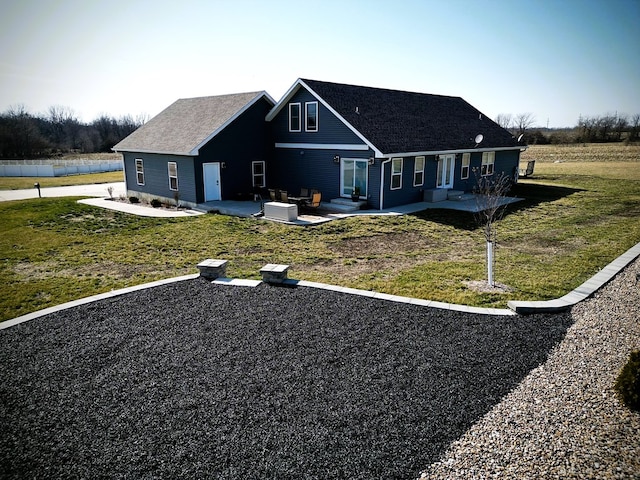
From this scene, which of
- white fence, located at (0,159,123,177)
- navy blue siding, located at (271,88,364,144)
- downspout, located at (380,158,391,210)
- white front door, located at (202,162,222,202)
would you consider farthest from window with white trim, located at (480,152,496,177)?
white fence, located at (0,159,123,177)

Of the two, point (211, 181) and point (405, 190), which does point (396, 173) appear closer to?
point (405, 190)

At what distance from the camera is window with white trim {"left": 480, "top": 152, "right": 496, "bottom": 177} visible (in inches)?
1071

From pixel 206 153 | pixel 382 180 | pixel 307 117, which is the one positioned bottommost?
pixel 382 180

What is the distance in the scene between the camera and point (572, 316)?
7820 mm

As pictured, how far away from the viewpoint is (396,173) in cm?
2058

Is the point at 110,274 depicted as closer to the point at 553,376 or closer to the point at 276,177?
the point at 553,376

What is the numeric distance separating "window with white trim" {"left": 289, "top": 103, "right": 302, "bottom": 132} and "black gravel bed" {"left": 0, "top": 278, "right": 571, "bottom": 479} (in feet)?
51.7

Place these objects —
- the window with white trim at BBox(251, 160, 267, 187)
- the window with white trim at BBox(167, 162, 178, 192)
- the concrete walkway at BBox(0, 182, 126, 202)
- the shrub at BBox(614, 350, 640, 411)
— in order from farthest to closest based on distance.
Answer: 1. the concrete walkway at BBox(0, 182, 126, 202)
2. the window with white trim at BBox(251, 160, 267, 187)
3. the window with white trim at BBox(167, 162, 178, 192)
4. the shrub at BBox(614, 350, 640, 411)

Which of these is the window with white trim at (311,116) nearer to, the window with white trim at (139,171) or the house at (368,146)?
the house at (368,146)

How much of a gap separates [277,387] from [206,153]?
57.8 feet

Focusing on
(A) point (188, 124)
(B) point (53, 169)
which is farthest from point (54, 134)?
(A) point (188, 124)

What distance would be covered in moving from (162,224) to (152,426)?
13.7 metres

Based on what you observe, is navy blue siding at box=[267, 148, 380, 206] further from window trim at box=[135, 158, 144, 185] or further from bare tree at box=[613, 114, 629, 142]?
bare tree at box=[613, 114, 629, 142]

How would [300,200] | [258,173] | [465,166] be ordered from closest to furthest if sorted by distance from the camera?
[300,200] < [258,173] < [465,166]
